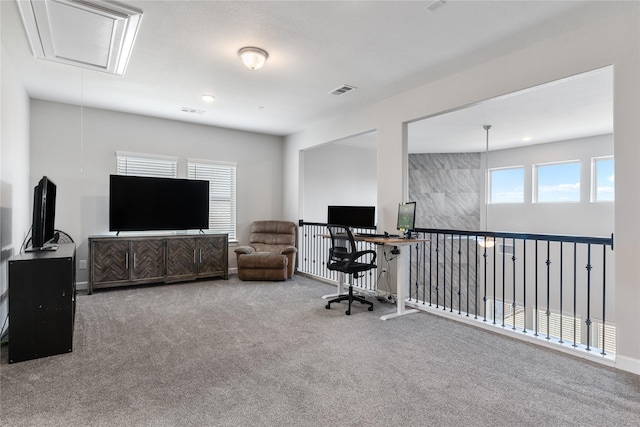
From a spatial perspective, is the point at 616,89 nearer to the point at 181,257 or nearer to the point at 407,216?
the point at 407,216

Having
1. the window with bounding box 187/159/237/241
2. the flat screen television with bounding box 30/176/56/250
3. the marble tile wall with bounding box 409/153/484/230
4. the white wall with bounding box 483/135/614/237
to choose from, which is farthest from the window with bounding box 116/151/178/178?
the white wall with bounding box 483/135/614/237

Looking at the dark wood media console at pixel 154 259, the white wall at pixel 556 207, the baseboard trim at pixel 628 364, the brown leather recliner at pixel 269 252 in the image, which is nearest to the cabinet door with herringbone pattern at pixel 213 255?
the dark wood media console at pixel 154 259

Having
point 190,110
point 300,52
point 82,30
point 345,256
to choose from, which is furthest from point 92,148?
point 345,256

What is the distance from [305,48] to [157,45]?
1.41 meters

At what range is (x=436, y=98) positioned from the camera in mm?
4035

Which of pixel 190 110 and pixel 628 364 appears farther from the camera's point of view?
pixel 190 110

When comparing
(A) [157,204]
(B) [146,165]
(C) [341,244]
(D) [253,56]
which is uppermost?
(D) [253,56]

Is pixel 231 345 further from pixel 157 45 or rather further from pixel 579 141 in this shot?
pixel 579 141

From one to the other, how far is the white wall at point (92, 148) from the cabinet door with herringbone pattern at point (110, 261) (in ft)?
1.82

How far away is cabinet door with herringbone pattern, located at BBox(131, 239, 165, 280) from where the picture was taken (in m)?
5.12

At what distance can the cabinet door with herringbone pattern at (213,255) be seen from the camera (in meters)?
5.68

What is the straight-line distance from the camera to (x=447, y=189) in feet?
29.0

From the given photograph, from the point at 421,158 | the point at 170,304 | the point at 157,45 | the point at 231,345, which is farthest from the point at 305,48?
the point at 421,158

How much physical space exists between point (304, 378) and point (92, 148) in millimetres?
4985
